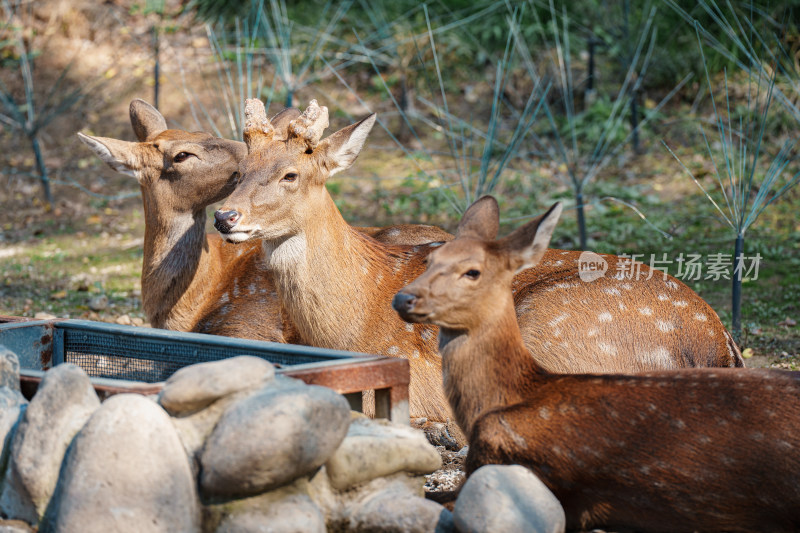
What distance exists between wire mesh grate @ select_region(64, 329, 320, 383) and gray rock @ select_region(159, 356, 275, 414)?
681 mm

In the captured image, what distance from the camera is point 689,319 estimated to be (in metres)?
5.14

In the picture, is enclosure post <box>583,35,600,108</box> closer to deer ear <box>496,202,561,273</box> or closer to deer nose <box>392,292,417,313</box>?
deer ear <box>496,202,561,273</box>

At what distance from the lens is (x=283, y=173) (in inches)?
192

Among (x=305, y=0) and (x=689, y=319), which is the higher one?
(x=305, y=0)

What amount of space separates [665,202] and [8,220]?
25.8 ft

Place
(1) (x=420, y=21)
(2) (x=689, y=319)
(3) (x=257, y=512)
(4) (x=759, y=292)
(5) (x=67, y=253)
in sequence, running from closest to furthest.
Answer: (3) (x=257, y=512), (2) (x=689, y=319), (4) (x=759, y=292), (5) (x=67, y=253), (1) (x=420, y=21)

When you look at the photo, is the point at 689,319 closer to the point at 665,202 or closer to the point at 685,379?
the point at 685,379

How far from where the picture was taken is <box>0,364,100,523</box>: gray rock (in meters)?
3.17

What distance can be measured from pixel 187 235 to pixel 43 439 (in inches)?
101

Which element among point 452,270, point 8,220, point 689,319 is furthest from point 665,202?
point 8,220

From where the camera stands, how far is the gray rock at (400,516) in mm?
3309

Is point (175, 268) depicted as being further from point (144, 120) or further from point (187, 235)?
point (144, 120)

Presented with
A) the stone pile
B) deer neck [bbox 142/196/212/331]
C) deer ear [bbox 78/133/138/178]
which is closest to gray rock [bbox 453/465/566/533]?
the stone pile

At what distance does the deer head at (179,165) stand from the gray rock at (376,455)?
7.99ft
